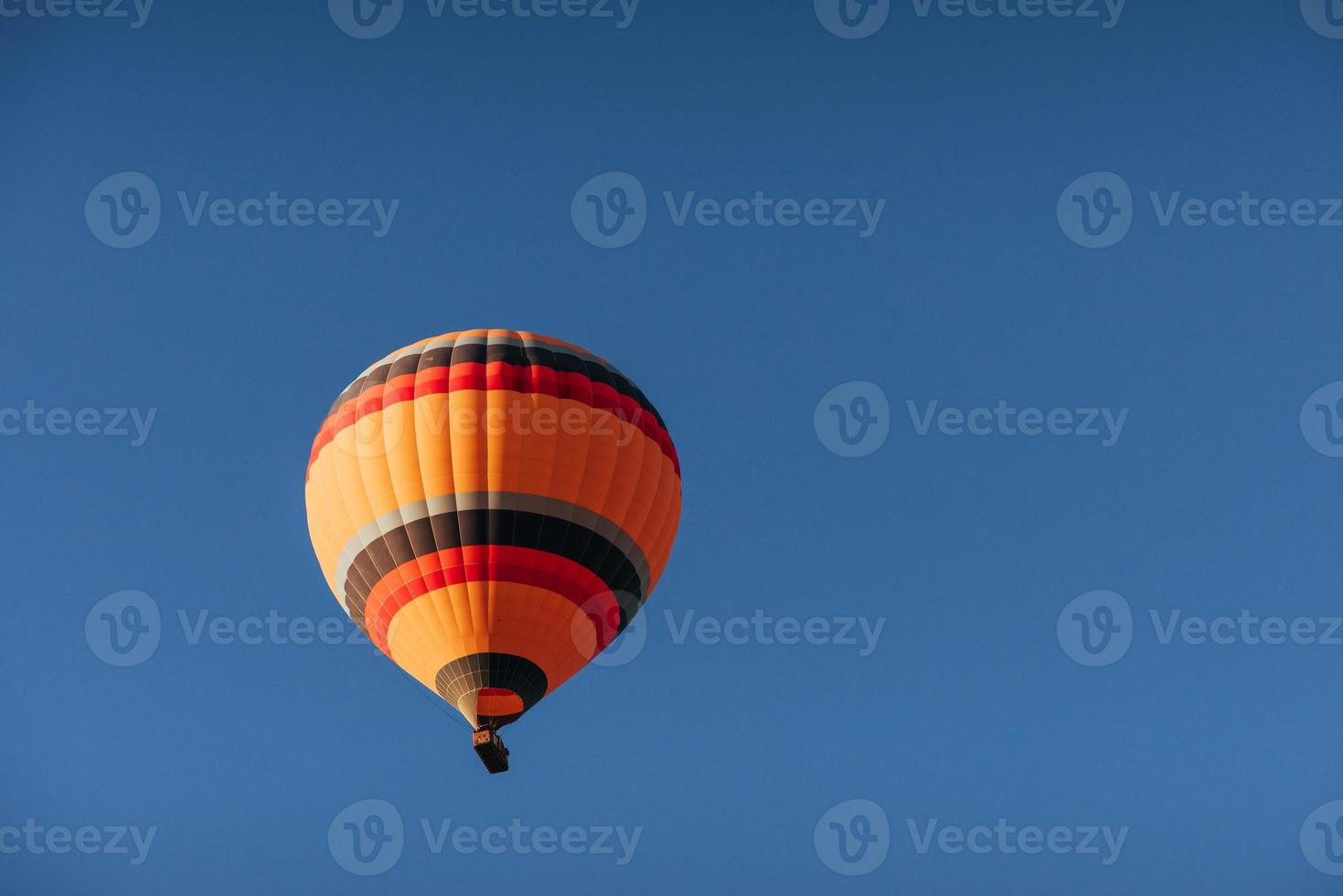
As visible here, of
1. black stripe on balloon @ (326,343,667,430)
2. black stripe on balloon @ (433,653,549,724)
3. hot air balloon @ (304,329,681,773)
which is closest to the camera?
black stripe on balloon @ (433,653,549,724)

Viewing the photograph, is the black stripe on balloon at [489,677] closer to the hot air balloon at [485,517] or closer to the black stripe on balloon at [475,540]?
the hot air balloon at [485,517]

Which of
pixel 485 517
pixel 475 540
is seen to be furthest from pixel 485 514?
pixel 475 540

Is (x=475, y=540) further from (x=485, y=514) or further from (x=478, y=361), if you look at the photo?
(x=478, y=361)

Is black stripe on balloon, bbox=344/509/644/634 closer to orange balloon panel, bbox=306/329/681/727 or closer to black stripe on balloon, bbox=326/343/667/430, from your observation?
orange balloon panel, bbox=306/329/681/727

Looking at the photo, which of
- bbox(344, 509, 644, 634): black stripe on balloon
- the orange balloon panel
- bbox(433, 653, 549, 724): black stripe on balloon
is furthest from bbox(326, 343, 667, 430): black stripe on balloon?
bbox(433, 653, 549, 724): black stripe on balloon

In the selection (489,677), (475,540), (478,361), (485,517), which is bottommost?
(489,677)
